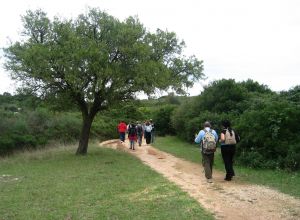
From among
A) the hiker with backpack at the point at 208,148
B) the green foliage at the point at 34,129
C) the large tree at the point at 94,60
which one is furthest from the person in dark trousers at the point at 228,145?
the green foliage at the point at 34,129

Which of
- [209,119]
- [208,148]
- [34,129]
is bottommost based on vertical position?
[208,148]

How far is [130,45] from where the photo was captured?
2062 cm

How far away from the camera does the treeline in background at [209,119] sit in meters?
16.3

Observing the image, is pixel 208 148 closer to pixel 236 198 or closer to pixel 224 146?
pixel 224 146

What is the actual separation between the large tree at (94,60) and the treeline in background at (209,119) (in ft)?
4.82

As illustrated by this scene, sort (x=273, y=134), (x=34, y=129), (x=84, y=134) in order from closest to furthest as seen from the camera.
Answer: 1. (x=273, y=134)
2. (x=84, y=134)
3. (x=34, y=129)

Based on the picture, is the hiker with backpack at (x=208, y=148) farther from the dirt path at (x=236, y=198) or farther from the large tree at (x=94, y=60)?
the large tree at (x=94, y=60)

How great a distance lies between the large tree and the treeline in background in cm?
147

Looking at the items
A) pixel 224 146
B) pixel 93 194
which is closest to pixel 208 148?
pixel 224 146

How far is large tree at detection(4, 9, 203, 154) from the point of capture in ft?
64.8

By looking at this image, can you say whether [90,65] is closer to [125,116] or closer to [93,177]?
[93,177]

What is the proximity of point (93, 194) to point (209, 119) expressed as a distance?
18007 millimetres

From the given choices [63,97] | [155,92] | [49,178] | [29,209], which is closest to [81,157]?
[63,97]

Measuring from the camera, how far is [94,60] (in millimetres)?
19750
